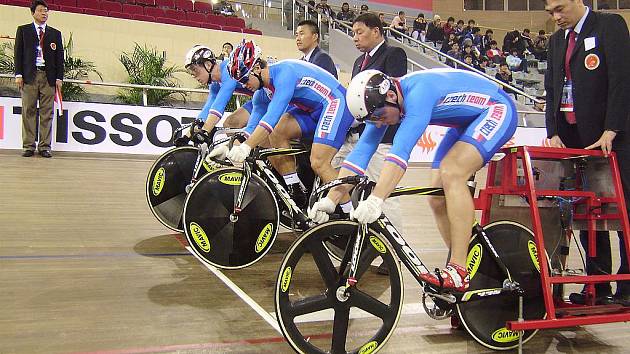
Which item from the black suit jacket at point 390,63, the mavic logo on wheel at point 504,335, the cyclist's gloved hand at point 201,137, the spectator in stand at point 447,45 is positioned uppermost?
the spectator in stand at point 447,45

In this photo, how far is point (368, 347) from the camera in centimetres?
224

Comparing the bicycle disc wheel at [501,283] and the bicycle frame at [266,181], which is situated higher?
the bicycle frame at [266,181]

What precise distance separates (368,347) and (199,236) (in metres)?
1.40

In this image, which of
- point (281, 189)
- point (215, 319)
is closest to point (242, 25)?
point (281, 189)

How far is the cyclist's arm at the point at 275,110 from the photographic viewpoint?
3340 millimetres

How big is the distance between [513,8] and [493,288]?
2064 centimetres

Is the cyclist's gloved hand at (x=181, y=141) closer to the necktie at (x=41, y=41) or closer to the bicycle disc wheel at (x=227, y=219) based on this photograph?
the bicycle disc wheel at (x=227, y=219)

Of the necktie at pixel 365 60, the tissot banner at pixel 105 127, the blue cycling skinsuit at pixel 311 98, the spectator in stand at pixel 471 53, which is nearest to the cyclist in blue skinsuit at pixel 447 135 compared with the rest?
the blue cycling skinsuit at pixel 311 98

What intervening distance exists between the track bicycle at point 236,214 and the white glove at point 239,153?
0.21 ft

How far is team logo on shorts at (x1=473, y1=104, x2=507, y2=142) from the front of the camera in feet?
8.26

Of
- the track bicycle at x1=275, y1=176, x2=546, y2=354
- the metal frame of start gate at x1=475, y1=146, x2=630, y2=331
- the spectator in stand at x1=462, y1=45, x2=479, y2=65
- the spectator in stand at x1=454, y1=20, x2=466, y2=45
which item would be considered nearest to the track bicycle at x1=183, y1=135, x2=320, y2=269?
the track bicycle at x1=275, y1=176, x2=546, y2=354

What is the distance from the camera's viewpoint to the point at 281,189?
3.43m

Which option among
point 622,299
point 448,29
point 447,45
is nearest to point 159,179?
point 622,299

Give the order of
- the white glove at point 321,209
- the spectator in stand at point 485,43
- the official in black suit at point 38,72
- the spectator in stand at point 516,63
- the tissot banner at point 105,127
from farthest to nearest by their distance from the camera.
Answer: the spectator in stand at point 485,43 < the spectator in stand at point 516,63 < the tissot banner at point 105,127 < the official in black suit at point 38,72 < the white glove at point 321,209
